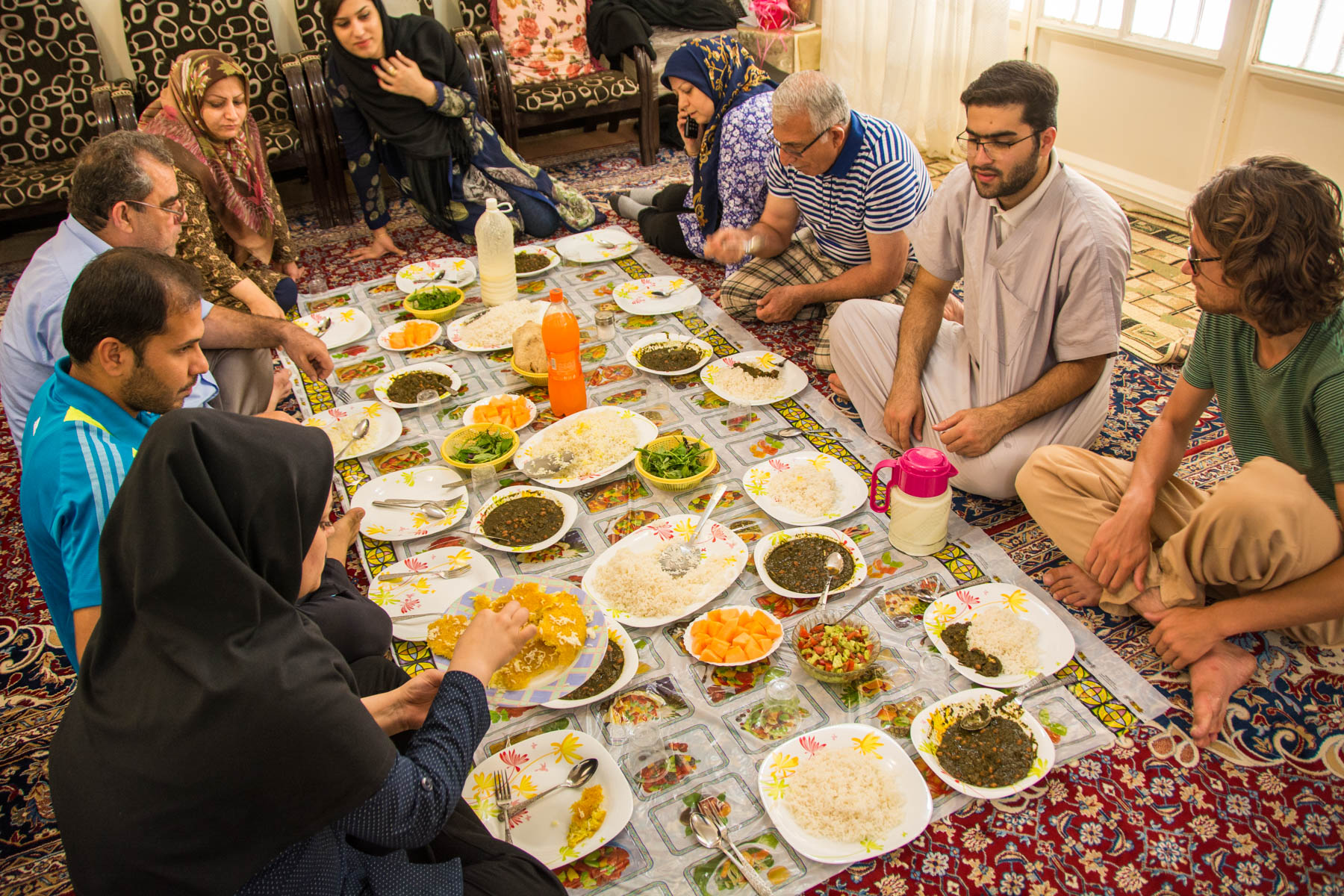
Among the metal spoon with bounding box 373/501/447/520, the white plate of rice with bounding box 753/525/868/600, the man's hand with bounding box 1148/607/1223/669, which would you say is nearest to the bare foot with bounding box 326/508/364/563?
the metal spoon with bounding box 373/501/447/520

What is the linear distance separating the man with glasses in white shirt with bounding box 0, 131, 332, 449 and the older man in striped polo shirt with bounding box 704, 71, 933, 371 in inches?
61.0

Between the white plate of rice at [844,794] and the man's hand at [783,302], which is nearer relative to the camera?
the white plate of rice at [844,794]

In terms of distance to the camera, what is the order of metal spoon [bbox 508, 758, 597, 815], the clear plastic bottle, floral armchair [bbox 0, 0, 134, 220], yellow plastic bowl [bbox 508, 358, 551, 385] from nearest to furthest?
metal spoon [bbox 508, 758, 597, 815] < yellow plastic bowl [bbox 508, 358, 551, 385] < the clear plastic bottle < floral armchair [bbox 0, 0, 134, 220]

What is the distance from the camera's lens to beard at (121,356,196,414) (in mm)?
1754

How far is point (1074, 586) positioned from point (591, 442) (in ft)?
4.30

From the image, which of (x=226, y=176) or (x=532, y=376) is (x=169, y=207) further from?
(x=226, y=176)

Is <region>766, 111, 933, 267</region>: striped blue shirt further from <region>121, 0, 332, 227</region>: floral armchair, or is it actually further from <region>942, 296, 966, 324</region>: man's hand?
<region>121, 0, 332, 227</region>: floral armchair

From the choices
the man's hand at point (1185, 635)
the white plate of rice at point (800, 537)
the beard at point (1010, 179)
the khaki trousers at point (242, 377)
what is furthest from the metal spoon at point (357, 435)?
the man's hand at point (1185, 635)

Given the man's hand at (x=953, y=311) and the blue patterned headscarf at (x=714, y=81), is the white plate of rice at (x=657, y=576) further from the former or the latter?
the blue patterned headscarf at (x=714, y=81)

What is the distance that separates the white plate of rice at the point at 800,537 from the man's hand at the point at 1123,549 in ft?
1.74

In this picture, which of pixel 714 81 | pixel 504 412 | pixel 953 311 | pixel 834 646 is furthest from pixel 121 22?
pixel 834 646

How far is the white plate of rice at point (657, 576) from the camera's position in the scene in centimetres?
199

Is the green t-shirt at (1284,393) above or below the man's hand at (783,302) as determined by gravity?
above

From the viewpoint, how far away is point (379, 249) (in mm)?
4277
